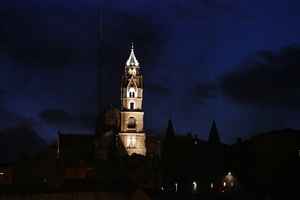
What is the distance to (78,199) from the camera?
58844 mm

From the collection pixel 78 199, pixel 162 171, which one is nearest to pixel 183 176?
pixel 162 171

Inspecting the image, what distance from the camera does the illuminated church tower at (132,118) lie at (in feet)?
343

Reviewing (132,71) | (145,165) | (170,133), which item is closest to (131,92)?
(132,71)

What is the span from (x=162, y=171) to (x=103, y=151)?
62.5ft

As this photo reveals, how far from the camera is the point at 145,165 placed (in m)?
90.8

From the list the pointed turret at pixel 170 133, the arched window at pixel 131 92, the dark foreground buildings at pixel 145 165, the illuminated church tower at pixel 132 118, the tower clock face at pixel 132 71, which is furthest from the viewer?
the tower clock face at pixel 132 71

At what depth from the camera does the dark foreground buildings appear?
227 ft

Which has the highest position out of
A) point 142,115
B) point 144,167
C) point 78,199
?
point 142,115

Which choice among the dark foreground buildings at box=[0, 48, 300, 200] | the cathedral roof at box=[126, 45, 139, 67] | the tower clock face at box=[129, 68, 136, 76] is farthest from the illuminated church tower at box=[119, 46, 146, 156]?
the cathedral roof at box=[126, 45, 139, 67]

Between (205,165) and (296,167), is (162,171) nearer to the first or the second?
(205,165)

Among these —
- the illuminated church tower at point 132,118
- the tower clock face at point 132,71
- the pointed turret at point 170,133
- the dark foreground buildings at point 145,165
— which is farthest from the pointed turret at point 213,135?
the tower clock face at point 132,71

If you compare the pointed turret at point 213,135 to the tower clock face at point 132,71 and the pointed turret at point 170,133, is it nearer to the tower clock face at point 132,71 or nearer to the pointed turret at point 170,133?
the pointed turret at point 170,133

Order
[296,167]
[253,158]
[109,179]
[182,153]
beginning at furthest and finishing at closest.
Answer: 1. [182,153]
2. [253,158]
3. [109,179]
4. [296,167]

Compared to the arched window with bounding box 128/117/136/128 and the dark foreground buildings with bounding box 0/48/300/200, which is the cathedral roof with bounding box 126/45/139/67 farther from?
the arched window with bounding box 128/117/136/128
